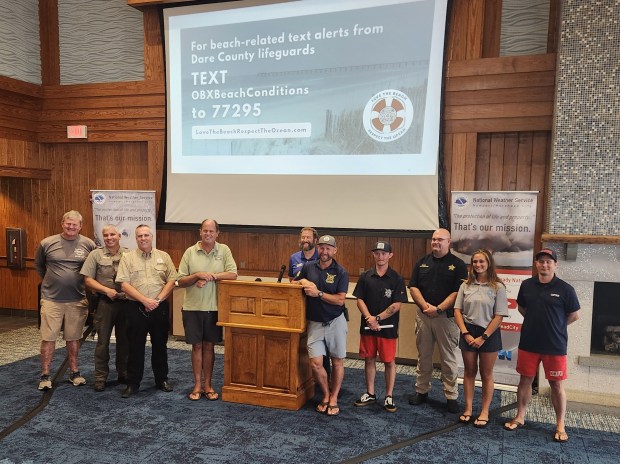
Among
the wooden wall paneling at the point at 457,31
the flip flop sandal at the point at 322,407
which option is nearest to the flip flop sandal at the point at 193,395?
the flip flop sandal at the point at 322,407

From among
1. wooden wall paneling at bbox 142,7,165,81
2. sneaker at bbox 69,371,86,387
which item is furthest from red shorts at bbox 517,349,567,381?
wooden wall paneling at bbox 142,7,165,81

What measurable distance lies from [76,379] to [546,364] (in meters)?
3.82

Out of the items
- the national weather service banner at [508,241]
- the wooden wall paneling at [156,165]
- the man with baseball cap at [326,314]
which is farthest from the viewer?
the wooden wall paneling at [156,165]

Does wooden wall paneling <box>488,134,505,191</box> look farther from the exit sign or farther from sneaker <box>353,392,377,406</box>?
the exit sign

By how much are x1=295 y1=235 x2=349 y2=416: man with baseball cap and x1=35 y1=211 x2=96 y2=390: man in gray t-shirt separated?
2.01 metres

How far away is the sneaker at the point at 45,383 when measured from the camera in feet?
14.1

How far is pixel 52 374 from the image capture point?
4719 millimetres

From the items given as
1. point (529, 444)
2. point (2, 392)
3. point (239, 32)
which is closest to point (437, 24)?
point (239, 32)

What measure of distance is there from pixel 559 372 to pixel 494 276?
76 cm

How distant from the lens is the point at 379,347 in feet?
12.9

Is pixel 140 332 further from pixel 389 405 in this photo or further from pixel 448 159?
pixel 448 159

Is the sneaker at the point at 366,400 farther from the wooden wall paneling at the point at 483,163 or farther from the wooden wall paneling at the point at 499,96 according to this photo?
the wooden wall paneling at the point at 499,96

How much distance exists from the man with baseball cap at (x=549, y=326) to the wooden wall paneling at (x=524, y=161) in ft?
5.23

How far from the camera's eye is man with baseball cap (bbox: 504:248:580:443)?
343cm
